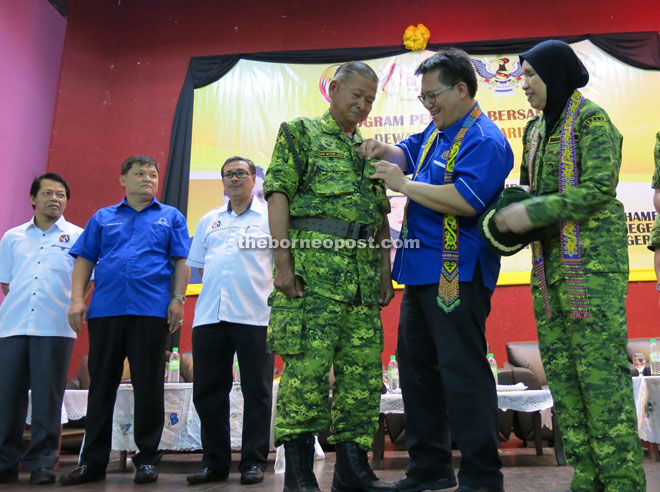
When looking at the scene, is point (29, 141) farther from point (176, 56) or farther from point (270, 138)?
point (270, 138)

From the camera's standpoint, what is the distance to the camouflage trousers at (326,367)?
2072mm

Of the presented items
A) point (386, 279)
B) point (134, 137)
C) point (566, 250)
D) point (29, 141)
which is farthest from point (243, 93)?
point (566, 250)

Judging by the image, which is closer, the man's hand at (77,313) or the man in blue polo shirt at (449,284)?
the man in blue polo shirt at (449,284)

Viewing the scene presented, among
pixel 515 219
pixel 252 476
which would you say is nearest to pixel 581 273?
pixel 515 219

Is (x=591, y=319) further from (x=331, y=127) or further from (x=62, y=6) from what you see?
(x=62, y=6)

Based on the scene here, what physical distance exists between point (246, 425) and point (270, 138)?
3.92 metres

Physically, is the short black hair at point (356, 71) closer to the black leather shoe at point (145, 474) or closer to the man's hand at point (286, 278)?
the man's hand at point (286, 278)

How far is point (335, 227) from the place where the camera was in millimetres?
2205

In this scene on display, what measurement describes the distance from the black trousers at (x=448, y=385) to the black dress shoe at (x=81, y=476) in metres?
1.75

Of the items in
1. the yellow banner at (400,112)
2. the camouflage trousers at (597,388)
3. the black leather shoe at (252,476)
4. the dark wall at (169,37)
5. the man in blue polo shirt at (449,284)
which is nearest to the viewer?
the camouflage trousers at (597,388)

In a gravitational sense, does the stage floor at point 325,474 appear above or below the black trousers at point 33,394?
below

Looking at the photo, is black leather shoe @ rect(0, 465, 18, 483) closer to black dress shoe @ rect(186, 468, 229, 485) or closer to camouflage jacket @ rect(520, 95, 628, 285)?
black dress shoe @ rect(186, 468, 229, 485)

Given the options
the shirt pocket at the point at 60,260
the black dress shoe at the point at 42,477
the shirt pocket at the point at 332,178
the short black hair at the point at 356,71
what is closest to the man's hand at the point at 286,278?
the shirt pocket at the point at 332,178

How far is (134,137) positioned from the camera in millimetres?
6715
